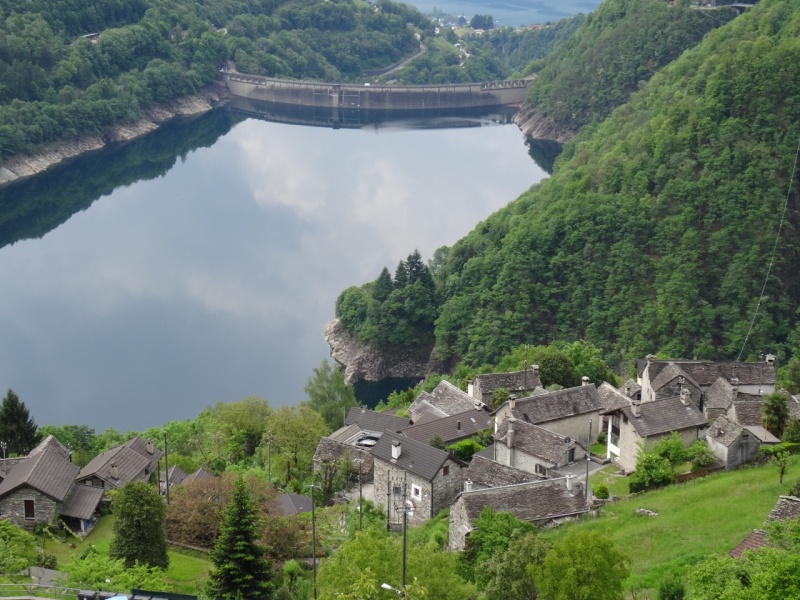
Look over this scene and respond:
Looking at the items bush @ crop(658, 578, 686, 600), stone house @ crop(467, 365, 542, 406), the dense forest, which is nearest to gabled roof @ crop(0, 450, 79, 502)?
stone house @ crop(467, 365, 542, 406)

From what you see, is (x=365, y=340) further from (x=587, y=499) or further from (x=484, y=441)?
(x=587, y=499)

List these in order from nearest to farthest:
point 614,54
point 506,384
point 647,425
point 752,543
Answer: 1. point 752,543
2. point 647,425
3. point 506,384
4. point 614,54

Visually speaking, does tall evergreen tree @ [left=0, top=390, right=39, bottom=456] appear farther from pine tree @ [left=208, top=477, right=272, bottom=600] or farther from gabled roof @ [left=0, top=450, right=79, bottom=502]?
pine tree @ [left=208, top=477, right=272, bottom=600]

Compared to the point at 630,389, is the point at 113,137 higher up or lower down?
higher up

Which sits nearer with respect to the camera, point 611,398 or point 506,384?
point 611,398

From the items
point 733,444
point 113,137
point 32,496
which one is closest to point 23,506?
point 32,496

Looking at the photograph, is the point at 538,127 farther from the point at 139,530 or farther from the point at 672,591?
the point at 672,591
